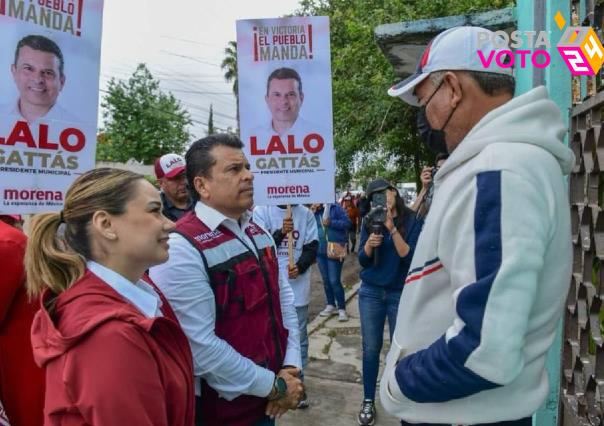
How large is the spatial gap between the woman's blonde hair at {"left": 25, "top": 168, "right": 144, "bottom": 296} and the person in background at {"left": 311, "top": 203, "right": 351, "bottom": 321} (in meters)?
5.71

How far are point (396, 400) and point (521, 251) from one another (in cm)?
61

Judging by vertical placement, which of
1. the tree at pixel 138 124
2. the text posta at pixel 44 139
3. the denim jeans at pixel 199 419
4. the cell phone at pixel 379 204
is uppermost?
the tree at pixel 138 124

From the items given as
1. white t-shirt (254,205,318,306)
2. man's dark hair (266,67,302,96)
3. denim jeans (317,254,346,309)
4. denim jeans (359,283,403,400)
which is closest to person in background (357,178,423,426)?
denim jeans (359,283,403,400)

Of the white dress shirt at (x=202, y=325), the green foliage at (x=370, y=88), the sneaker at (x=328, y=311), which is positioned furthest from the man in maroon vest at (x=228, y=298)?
the green foliage at (x=370, y=88)

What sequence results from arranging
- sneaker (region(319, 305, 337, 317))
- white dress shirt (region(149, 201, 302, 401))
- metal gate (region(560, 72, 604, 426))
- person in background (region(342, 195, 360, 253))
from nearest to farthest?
white dress shirt (region(149, 201, 302, 401)), metal gate (region(560, 72, 604, 426)), sneaker (region(319, 305, 337, 317)), person in background (region(342, 195, 360, 253))

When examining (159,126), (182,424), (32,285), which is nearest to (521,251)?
(182,424)

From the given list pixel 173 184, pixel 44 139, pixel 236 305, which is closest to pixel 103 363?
pixel 236 305

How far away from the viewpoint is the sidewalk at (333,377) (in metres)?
4.17

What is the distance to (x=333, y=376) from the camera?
515 centimetres

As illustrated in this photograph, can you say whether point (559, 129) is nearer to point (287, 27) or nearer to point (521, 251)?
point (521, 251)

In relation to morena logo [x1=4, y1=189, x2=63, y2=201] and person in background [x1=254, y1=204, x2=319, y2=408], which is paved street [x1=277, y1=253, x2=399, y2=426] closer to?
person in background [x1=254, y1=204, x2=319, y2=408]

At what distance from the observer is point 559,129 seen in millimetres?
1479

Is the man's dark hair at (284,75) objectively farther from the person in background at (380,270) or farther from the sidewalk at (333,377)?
the sidewalk at (333,377)

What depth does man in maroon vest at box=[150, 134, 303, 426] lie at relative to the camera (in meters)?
2.07
